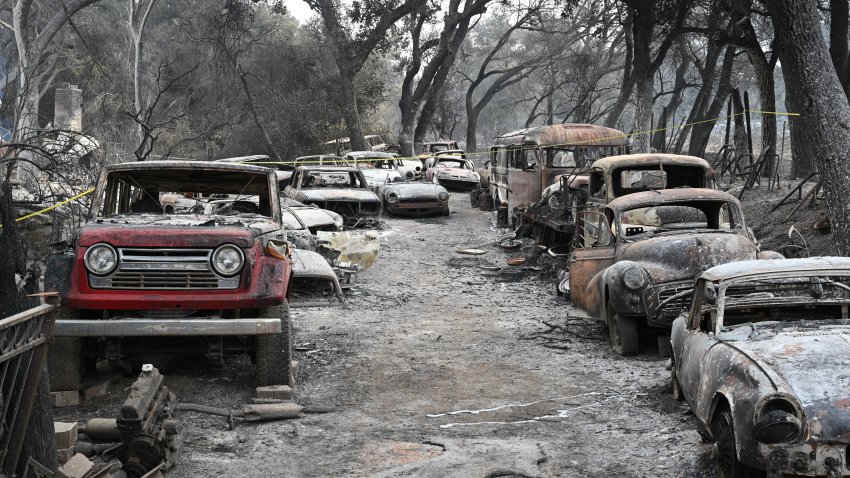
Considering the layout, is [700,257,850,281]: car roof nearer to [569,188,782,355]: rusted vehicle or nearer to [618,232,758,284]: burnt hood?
[569,188,782,355]: rusted vehicle

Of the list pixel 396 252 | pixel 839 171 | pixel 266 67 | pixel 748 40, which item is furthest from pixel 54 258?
pixel 266 67

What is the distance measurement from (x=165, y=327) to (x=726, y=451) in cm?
376

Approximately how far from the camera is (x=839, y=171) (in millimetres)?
11078

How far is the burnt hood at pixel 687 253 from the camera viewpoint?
30.3 feet

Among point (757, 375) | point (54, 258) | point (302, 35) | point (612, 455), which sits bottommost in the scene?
point (612, 455)

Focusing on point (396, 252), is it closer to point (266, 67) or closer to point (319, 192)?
point (319, 192)

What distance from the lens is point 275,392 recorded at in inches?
284

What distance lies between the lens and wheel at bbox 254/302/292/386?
7.28 m

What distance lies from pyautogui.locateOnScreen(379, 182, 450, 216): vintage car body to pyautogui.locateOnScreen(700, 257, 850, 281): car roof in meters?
16.9

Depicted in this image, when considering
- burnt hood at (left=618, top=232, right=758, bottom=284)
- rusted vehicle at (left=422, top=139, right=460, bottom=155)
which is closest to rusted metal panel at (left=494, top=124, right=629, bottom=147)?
burnt hood at (left=618, top=232, right=758, bottom=284)

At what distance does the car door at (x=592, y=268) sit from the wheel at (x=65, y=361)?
5161mm

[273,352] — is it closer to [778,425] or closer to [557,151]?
[778,425]

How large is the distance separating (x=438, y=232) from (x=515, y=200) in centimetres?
183

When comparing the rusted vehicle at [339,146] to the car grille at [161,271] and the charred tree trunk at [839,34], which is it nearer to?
the charred tree trunk at [839,34]
